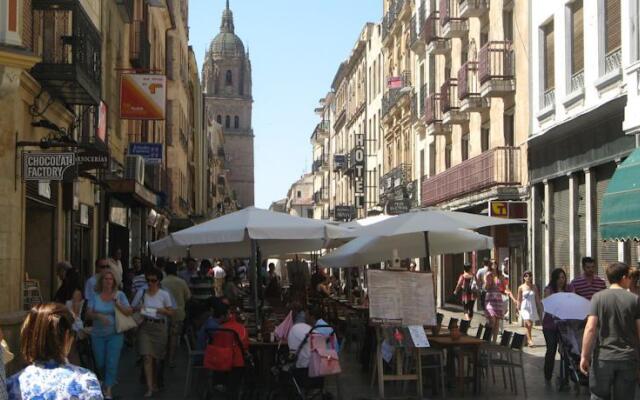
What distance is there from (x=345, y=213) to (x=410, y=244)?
43.3 metres

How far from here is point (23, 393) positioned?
489 cm

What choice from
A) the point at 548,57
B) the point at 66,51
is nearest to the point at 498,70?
the point at 548,57

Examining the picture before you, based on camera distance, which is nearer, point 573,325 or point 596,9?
point 573,325

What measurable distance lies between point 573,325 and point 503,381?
1.48m

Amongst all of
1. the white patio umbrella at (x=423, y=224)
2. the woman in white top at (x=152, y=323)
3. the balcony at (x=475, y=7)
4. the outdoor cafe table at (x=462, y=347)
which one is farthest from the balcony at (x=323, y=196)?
the outdoor cafe table at (x=462, y=347)

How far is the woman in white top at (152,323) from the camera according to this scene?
1305 centimetres

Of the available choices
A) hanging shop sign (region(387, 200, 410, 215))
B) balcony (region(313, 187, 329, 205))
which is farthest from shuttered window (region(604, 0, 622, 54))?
balcony (region(313, 187, 329, 205))

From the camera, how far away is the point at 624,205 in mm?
15180

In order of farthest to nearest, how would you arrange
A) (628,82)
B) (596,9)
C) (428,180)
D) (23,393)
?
1. (428,180)
2. (596,9)
3. (628,82)
4. (23,393)

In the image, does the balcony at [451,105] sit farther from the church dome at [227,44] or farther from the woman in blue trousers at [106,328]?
the church dome at [227,44]

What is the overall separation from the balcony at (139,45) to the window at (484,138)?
10.3 meters

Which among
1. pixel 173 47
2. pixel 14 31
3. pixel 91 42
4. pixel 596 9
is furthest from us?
pixel 173 47

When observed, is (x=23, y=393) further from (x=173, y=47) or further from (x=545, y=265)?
(x=173, y=47)

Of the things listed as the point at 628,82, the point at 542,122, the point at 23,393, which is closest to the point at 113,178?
the point at 542,122
